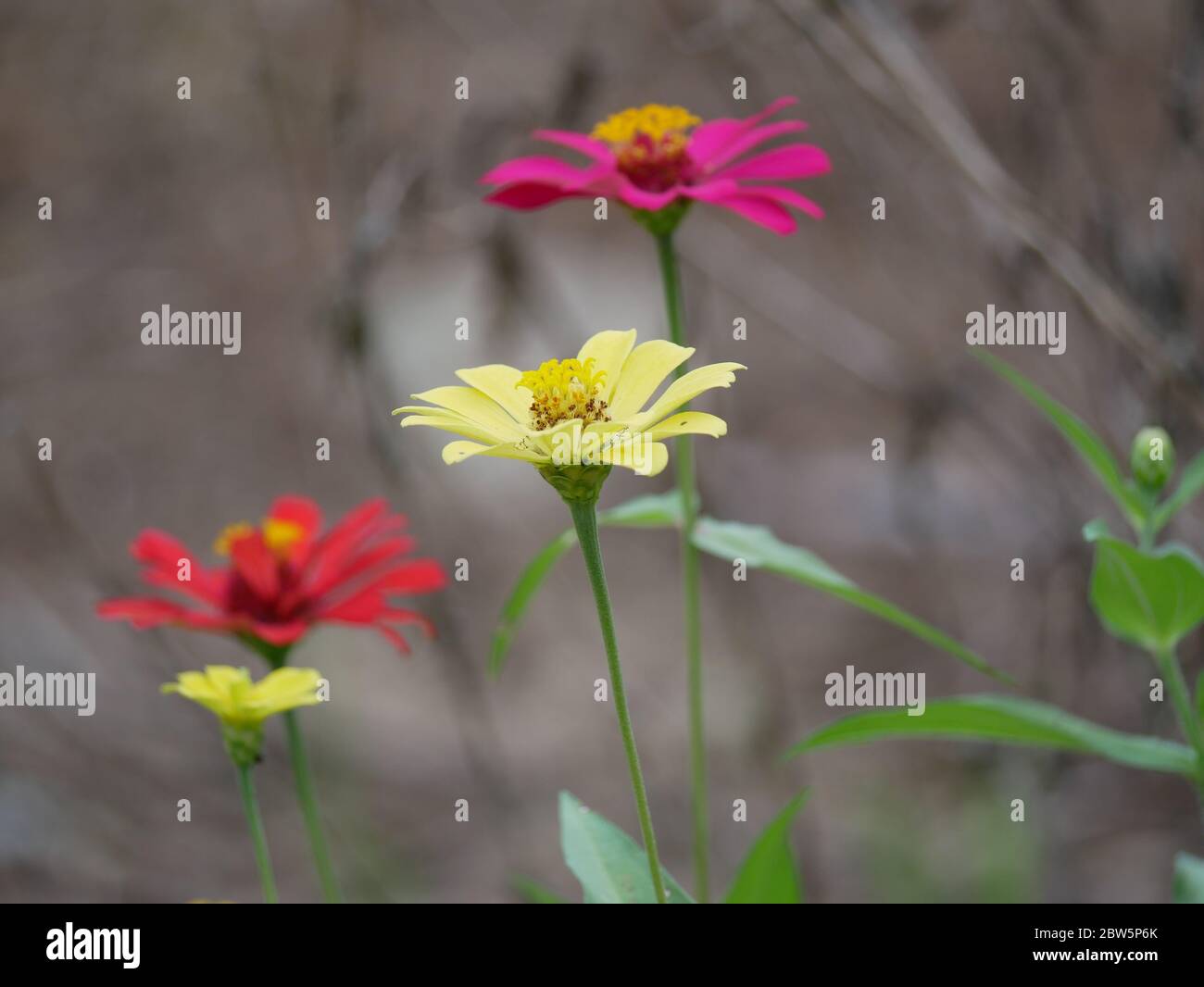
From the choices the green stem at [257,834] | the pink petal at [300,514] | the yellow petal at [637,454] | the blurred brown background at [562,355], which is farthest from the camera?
the blurred brown background at [562,355]

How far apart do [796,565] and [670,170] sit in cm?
22

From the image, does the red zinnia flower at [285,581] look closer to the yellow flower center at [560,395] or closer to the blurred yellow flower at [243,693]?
the blurred yellow flower at [243,693]

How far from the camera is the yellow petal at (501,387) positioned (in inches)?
19.8

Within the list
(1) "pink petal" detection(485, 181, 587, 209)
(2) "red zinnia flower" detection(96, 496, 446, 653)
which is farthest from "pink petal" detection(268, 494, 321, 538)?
(1) "pink petal" detection(485, 181, 587, 209)

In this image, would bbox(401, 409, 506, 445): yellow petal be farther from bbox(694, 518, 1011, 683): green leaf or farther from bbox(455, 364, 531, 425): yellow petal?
bbox(694, 518, 1011, 683): green leaf

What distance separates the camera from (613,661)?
1.44 feet

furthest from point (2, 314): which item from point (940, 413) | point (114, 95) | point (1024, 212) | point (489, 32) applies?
point (1024, 212)

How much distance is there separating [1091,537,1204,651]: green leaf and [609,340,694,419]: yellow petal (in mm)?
209

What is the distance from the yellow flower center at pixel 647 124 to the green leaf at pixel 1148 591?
0.31 metres

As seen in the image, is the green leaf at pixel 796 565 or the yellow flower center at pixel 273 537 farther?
the yellow flower center at pixel 273 537

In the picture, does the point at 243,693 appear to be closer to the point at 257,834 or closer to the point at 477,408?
the point at 257,834

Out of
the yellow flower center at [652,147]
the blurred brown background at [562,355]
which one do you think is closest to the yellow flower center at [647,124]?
the yellow flower center at [652,147]

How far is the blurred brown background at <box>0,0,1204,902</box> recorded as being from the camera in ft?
3.49

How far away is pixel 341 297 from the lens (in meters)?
0.95
